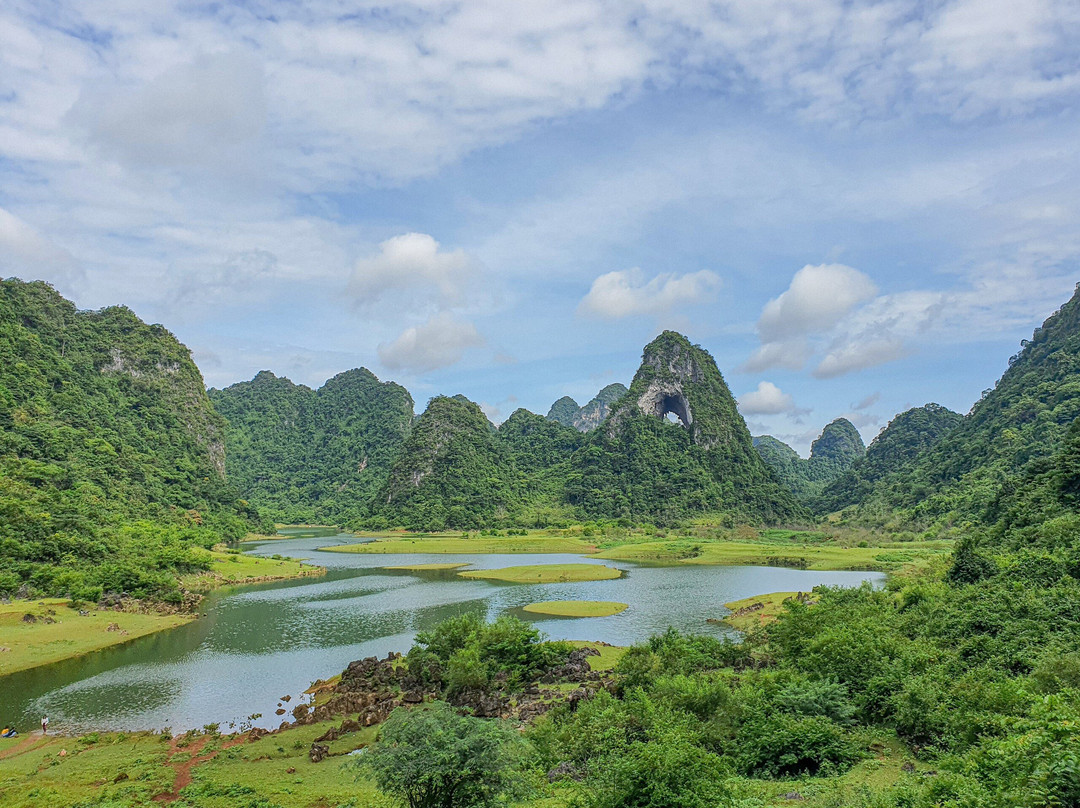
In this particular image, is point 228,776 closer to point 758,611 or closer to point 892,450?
point 758,611

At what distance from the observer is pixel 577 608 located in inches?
1661

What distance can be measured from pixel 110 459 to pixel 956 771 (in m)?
83.5

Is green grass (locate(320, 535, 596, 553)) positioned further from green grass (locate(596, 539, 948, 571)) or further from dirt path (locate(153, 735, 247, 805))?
dirt path (locate(153, 735, 247, 805))

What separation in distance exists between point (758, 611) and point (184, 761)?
31813 millimetres

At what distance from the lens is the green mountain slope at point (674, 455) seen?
122000 millimetres

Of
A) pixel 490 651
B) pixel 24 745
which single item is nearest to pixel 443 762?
pixel 490 651

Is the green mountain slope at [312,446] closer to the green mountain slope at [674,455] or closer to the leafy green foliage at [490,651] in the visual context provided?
the green mountain slope at [674,455]

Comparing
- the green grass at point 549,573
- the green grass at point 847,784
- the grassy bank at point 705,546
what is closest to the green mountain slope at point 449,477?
the grassy bank at point 705,546

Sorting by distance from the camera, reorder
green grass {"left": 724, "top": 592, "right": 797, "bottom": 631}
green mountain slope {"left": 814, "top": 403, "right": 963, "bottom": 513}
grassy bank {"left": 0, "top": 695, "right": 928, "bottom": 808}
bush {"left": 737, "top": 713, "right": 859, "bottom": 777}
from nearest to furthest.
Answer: grassy bank {"left": 0, "top": 695, "right": 928, "bottom": 808} → bush {"left": 737, "top": 713, "right": 859, "bottom": 777} → green grass {"left": 724, "top": 592, "right": 797, "bottom": 631} → green mountain slope {"left": 814, "top": 403, "right": 963, "bottom": 513}

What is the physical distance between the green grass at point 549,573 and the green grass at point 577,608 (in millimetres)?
12301

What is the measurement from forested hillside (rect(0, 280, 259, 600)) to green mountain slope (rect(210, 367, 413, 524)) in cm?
4483

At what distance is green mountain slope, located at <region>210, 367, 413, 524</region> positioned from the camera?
157m

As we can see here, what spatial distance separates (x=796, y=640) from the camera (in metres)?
21.9

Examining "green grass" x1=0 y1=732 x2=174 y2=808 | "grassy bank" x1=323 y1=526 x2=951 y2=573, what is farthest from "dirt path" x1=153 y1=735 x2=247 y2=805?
"grassy bank" x1=323 y1=526 x2=951 y2=573
